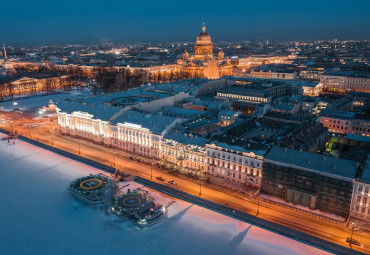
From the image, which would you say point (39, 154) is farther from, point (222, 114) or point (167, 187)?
point (222, 114)

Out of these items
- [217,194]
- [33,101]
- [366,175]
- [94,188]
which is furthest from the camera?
[33,101]

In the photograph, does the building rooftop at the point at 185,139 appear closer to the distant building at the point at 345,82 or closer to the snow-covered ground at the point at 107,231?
the snow-covered ground at the point at 107,231

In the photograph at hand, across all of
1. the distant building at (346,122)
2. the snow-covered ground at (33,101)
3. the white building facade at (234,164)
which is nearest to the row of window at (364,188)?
the white building facade at (234,164)

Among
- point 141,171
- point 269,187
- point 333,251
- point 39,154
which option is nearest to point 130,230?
point 141,171

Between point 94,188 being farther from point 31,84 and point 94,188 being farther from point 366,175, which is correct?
point 31,84

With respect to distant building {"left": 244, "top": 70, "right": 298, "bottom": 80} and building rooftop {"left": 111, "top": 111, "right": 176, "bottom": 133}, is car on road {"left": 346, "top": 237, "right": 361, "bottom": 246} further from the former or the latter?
distant building {"left": 244, "top": 70, "right": 298, "bottom": 80}

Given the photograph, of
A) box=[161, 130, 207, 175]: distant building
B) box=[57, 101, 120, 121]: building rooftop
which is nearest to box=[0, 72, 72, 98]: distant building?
box=[57, 101, 120, 121]: building rooftop

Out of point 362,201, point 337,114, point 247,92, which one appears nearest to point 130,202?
point 362,201
